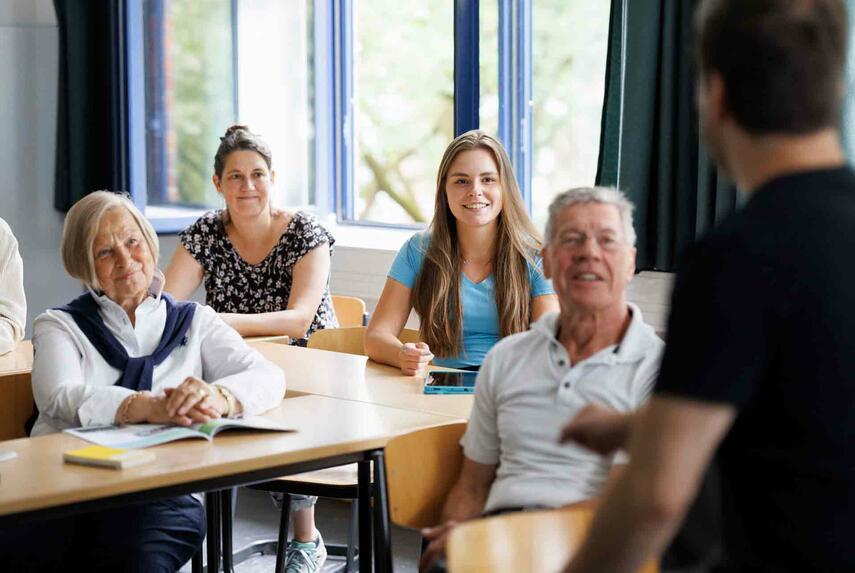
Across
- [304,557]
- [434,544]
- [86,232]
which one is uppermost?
[86,232]

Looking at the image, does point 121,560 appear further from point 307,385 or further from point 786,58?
point 786,58

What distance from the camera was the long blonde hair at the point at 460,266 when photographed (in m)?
3.38

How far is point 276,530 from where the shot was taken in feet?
14.0

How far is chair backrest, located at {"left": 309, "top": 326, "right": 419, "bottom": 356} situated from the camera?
3.66 meters

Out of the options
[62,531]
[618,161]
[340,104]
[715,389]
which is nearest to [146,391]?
[62,531]

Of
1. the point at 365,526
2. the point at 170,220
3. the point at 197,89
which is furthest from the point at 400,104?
the point at 365,526

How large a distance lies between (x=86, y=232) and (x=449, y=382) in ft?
3.20

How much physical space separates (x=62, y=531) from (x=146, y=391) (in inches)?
13.6

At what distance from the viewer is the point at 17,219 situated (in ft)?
18.6

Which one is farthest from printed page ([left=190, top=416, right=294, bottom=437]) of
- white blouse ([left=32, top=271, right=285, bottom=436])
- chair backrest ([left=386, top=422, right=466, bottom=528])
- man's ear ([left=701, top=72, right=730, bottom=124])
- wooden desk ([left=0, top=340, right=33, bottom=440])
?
man's ear ([left=701, top=72, right=730, bottom=124])

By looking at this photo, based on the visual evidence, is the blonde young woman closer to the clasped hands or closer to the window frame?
the clasped hands

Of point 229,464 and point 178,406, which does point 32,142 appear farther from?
point 229,464

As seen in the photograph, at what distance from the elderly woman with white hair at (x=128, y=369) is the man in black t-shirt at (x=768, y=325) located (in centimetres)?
148

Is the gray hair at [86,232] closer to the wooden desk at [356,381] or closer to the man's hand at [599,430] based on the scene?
the wooden desk at [356,381]
